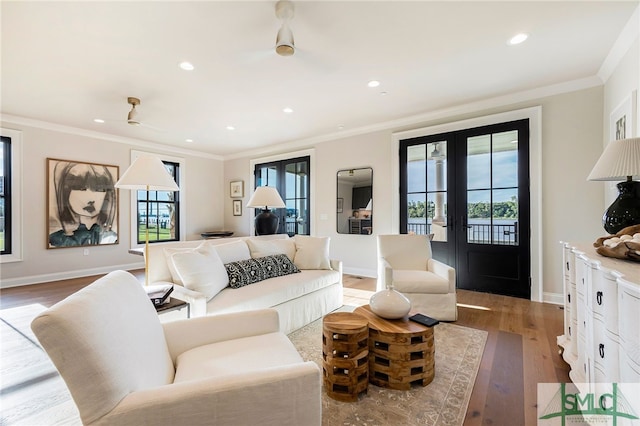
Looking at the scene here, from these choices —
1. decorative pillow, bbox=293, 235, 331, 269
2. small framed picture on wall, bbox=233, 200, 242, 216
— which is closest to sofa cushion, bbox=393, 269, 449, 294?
decorative pillow, bbox=293, 235, 331, 269

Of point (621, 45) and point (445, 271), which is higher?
point (621, 45)

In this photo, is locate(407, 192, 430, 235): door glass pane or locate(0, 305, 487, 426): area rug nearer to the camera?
locate(0, 305, 487, 426): area rug

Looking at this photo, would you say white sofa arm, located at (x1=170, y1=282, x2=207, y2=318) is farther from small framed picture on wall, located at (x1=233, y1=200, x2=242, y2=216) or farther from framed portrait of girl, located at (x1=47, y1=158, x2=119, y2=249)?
small framed picture on wall, located at (x1=233, y1=200, x2=242, y2=216)

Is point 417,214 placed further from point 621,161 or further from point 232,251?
point 232,251

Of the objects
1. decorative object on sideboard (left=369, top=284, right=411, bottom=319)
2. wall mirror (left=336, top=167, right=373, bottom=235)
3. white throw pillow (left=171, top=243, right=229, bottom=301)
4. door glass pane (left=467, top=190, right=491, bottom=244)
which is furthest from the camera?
wall mirror (left=336, top=167, right=373, bottom=235)

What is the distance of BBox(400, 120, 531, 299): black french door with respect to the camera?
3.67 metres

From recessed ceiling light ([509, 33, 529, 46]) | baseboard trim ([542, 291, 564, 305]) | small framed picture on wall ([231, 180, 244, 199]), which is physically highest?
recessed ceiling light ([509, 33, 529, 46])

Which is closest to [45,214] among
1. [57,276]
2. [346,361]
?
[57,276]

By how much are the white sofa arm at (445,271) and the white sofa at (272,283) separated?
111 cm

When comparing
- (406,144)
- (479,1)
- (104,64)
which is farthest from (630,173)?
(104,64)

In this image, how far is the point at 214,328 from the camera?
61.2 inches

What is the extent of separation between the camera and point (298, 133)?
5.39 m

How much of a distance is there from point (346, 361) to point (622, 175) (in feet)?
6.61

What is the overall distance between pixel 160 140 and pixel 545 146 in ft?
21.3
